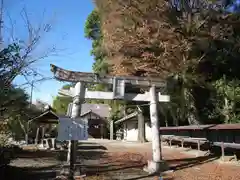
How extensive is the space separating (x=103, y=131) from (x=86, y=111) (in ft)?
13.6

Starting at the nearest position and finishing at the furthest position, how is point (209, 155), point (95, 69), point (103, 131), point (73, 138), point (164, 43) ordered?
point (73, 138) → point (209, 155) → point (164, 43) → point (95, 69) → point (103, 131)

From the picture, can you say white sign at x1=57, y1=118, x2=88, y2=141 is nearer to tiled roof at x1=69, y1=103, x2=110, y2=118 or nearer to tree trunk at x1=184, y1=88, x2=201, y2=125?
tree trunk at x1=184, y1=88, x2=201, y2=125

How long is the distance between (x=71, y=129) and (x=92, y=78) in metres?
2.26

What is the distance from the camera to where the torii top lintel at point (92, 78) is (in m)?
9.09

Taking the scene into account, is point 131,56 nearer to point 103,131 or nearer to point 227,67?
point 227,67

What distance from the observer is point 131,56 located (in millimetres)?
19406

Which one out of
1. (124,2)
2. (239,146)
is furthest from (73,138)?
(124,2)

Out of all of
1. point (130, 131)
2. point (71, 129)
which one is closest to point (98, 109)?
point (130, 131)

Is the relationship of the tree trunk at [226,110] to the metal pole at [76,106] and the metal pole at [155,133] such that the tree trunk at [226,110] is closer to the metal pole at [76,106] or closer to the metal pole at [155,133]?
the metal pole at [155,133]

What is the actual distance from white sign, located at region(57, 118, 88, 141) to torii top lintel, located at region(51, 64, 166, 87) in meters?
1.72

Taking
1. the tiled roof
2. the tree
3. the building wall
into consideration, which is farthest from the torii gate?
the tiled roof

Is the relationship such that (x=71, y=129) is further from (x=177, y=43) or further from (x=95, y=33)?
(x=95, y=33)

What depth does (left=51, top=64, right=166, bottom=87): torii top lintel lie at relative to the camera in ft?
29.8

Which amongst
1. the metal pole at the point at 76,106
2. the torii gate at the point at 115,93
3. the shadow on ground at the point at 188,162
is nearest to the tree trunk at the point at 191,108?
the shadow on ground at the point at 188,162
